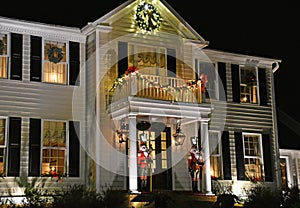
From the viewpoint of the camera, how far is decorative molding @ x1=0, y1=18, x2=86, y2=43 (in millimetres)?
20188

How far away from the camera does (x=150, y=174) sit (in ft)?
68.5

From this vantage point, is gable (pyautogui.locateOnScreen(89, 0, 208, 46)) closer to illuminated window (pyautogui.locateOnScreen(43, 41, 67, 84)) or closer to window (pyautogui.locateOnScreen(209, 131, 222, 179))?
illuminated window (pyautogui.locateOnScreen(43, 41, 67, 84))

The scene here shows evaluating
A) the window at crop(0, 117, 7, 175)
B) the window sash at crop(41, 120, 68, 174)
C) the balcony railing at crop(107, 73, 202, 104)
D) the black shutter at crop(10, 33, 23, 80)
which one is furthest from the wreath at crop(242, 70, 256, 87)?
the window at crop(0, 117, 7, 175)

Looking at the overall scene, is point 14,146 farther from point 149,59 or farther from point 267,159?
point 267,159

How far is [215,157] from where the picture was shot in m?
23.5

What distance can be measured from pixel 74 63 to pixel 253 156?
9.25 metres

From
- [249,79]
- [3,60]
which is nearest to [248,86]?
[249,79]

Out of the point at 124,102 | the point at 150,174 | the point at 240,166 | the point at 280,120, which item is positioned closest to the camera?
the point at 124,102

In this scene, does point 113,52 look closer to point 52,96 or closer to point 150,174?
point 52,96

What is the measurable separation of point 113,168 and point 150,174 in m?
1.65

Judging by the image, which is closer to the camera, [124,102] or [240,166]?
[124,102]

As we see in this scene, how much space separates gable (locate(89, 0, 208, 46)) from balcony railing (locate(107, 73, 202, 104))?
7.53ft

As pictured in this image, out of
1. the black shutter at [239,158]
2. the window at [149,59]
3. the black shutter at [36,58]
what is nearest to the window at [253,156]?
the black shutter at [239,158]

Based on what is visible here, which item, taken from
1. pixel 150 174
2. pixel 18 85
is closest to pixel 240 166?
pixel 150 174
